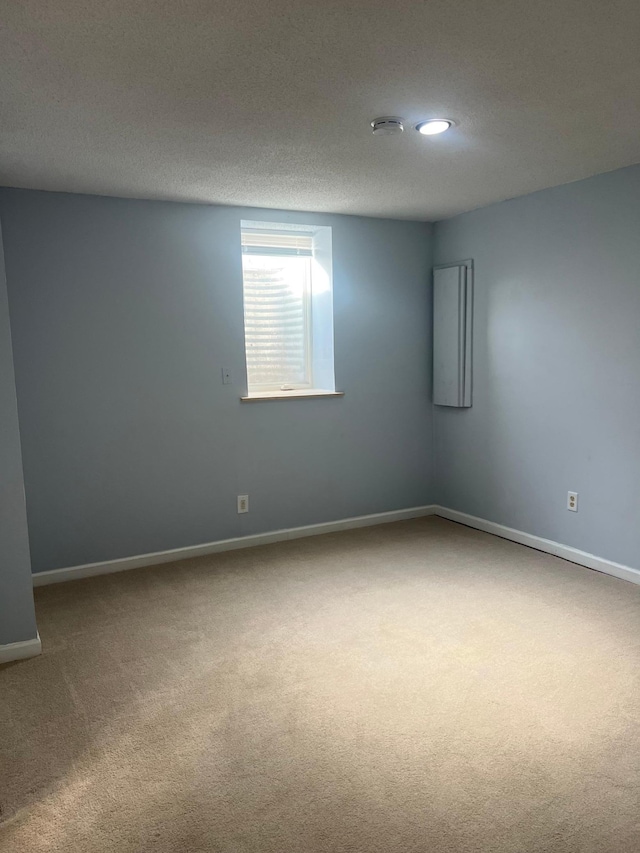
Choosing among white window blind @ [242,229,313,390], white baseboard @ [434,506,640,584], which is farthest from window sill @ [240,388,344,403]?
white baseboard @ [434,506,640,584]

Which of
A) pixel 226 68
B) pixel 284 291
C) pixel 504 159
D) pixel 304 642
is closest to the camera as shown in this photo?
pixel 226 68

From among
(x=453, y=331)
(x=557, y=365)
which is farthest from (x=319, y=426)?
(x=557, y=365)

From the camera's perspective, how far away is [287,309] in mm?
4398

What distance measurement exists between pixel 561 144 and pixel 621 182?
0.67 meters

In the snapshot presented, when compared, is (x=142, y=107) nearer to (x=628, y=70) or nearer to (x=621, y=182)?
(x=628, y=70)

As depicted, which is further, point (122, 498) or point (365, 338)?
point (365, 338)

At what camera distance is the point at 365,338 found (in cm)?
446

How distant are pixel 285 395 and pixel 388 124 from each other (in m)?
2.08

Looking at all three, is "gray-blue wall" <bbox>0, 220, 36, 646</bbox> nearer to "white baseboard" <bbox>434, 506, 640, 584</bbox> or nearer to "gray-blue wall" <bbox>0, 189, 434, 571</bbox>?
"gray-blue wall" <bbox>0, 189, 434, 571</bbox>

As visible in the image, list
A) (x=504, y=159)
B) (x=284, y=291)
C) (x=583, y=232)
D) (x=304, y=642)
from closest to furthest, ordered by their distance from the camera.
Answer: (x=304, y=642) → (x=504, y=159) → (x=583, y=232) → (x=284, y=291)

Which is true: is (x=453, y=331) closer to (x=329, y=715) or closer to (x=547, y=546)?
(x=547, y=546)

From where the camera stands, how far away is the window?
167 inches

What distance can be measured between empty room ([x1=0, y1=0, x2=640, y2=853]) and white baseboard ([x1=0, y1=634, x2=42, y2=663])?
0.06ft

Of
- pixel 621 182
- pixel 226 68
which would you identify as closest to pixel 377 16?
pixel 226 68
